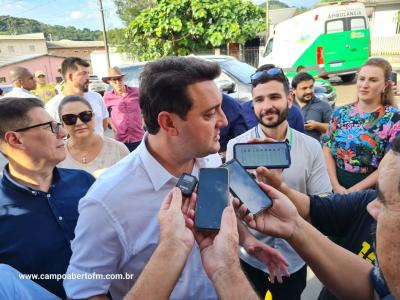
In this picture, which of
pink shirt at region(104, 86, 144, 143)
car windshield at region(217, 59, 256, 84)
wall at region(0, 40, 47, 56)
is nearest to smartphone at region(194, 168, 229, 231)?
pink shirt at region(104, 86, 144, 143)

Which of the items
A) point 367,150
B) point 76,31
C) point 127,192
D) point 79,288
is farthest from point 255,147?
point 76,31

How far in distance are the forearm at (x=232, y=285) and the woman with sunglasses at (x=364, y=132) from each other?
1.84 metres

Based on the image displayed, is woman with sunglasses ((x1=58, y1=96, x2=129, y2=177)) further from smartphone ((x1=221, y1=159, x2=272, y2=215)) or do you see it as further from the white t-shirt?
smartphone ((x1=221, y1=159, x2=272, y2=215))

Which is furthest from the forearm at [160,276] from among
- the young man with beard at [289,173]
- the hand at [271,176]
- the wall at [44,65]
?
the wall at [44,65]

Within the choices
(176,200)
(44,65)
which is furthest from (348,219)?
(44,65)

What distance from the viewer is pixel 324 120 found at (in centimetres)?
384

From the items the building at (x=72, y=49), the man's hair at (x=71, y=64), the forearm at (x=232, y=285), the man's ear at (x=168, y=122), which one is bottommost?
the forearm at (x=232, y=285)

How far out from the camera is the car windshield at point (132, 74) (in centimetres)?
732

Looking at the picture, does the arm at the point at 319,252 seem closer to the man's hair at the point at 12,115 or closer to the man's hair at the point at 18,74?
the man's hair at the point at 12,115

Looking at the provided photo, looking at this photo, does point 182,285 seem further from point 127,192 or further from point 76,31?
point 76,31

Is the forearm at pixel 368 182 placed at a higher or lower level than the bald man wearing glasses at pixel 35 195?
lower

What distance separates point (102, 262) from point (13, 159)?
1004 millimetres

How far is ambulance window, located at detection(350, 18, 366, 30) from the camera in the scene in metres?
13.1

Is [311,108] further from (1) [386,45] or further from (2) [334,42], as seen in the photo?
(1) [386,45]
